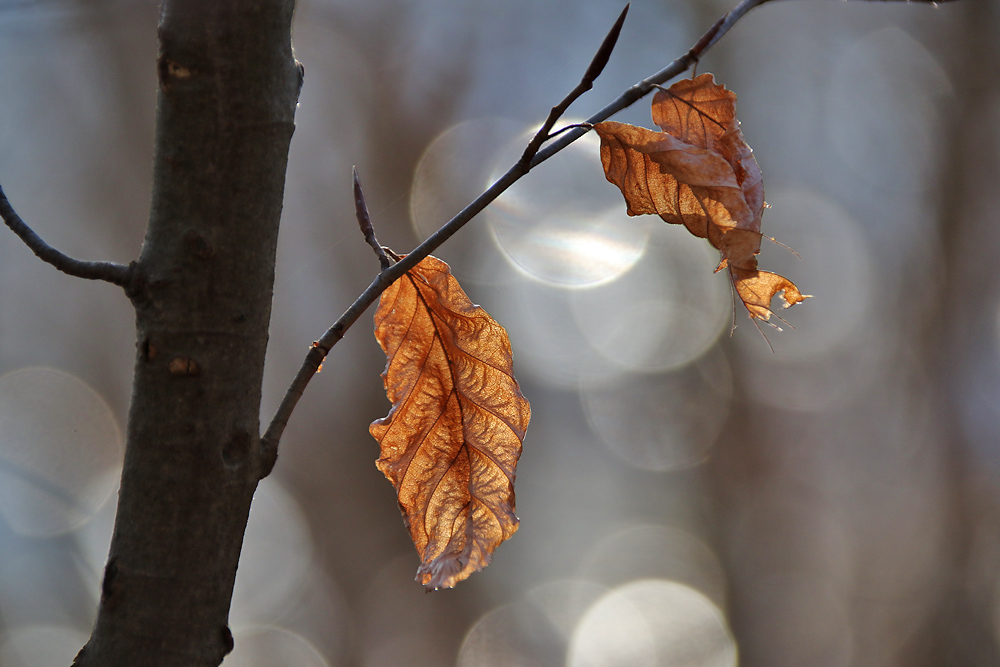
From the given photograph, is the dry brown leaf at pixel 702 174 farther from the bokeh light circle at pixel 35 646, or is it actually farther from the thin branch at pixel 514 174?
the bokeh light circle at pixel 35 646

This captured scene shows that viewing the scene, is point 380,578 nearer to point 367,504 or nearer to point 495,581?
point 367,504

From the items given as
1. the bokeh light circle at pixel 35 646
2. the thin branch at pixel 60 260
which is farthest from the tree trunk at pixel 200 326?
the bokeh light circle at pixel 35 646

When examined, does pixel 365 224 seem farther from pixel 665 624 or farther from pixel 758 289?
pixel 665 624

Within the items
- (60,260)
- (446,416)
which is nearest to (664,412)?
(446,416)

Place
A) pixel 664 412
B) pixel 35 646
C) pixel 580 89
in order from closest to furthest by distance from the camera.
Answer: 1. pixel 580 89
2. pixel 35 646
3. pixel 664 412

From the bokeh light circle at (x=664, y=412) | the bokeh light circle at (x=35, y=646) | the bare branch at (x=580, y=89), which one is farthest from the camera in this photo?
the bokeh light circle at (x=664, y=412)

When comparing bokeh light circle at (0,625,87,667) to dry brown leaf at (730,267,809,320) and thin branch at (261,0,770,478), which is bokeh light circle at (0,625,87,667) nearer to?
thin branch at (261,0,770,478)
